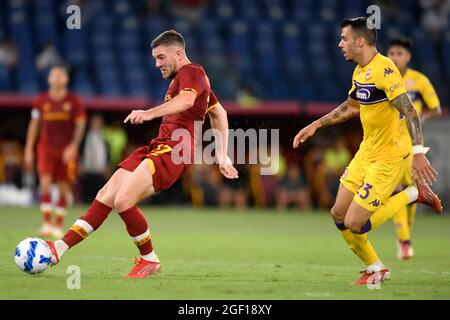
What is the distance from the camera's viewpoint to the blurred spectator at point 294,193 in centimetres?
2295

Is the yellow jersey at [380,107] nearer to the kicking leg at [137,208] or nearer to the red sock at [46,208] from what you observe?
the kicking leg at [137,208]

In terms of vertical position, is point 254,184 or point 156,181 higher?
point 156,181

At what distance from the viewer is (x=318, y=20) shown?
2608 cm

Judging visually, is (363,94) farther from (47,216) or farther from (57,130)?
(57,130)

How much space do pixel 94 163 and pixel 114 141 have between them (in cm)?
110

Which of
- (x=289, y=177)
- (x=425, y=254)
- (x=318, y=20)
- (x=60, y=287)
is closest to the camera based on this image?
(x=60, y=287)

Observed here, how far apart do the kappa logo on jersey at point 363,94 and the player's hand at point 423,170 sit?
0.81 m

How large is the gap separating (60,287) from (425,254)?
5.96m

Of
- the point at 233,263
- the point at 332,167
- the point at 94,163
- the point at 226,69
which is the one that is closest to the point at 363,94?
the point at 233,263

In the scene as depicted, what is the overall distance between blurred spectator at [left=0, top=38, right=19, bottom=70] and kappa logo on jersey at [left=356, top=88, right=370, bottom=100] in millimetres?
15362

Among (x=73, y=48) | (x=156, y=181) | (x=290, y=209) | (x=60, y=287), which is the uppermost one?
(x=73, y=48)
